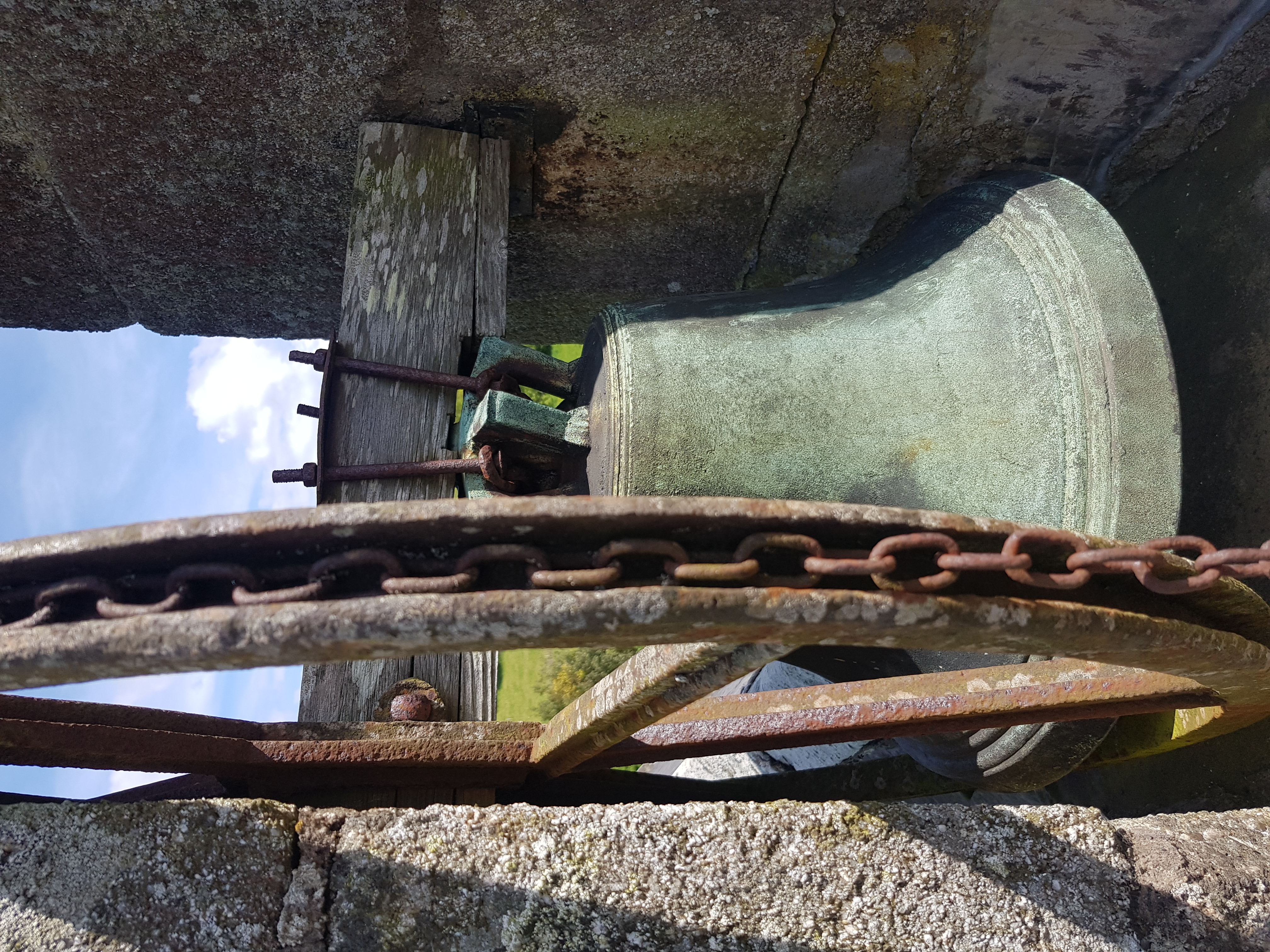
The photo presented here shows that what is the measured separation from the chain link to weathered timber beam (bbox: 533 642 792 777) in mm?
118

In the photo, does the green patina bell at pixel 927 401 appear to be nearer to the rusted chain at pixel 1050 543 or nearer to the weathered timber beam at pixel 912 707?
the weathered timber beam at pixel 912 707

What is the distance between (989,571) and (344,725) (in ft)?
3.18

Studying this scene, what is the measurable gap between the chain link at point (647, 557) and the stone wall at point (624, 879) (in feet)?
1.44

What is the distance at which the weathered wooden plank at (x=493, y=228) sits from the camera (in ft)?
6.04

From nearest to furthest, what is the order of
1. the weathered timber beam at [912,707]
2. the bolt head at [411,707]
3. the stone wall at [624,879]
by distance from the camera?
the stone wall at [624,879]
the weathered timber beam at [912,707]
the bolt head at [411,707]

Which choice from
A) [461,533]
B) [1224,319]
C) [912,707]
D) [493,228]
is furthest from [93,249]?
[1224,319]

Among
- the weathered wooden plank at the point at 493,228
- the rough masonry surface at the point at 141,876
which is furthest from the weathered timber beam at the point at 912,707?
the weathered wooden plank at the point at 493,228

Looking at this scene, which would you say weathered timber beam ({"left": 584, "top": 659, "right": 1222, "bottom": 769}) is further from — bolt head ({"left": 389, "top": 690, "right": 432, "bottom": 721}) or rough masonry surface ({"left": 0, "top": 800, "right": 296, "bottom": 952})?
rough masonry surface ({"left": 0, "top": 800, "right": 296, "bottom": 952})

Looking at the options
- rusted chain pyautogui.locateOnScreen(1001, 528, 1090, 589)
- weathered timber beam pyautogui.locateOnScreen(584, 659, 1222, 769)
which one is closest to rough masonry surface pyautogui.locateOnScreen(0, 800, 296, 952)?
weathered timber beam pyautogui.locateOnScreen(584, 659, 1222, 769)

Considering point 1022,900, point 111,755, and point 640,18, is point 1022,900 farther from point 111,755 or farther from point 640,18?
point 640,18

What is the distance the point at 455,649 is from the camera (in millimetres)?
863

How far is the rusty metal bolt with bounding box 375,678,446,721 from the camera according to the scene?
1.56 meters

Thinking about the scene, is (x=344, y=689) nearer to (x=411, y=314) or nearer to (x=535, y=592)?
(x=411, y=314)

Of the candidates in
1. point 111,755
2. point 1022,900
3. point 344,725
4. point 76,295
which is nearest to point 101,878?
point 111,755
